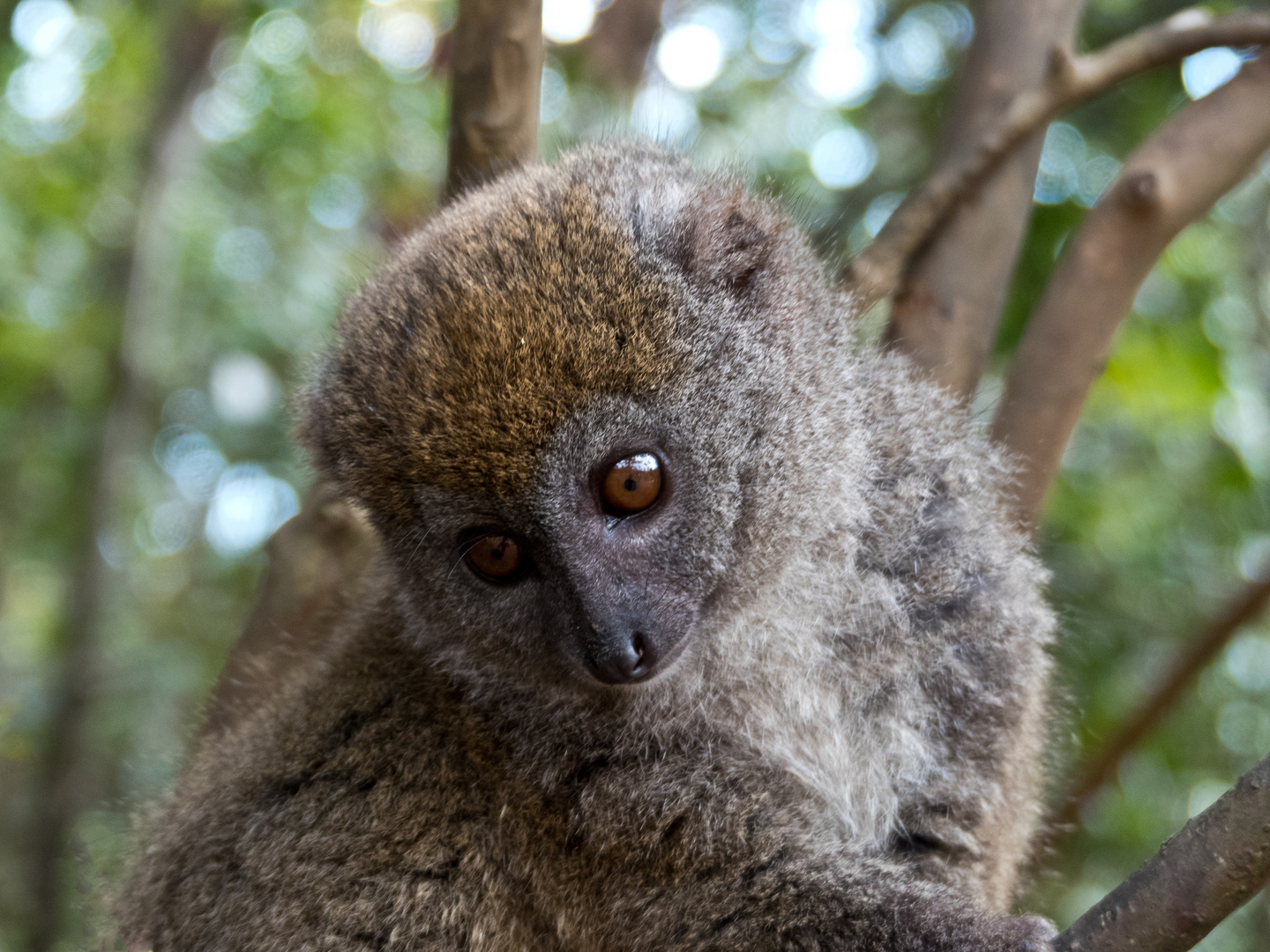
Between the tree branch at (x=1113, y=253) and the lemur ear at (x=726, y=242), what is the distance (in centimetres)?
115

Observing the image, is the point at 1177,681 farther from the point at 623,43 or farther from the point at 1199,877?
the point at 623,43

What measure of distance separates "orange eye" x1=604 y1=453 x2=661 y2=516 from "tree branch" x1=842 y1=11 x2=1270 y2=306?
4.37 ft

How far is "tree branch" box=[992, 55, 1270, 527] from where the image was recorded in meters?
3.73

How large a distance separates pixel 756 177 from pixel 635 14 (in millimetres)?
3086

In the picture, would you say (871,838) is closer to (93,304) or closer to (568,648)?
(568,648)

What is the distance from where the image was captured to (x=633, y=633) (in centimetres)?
273

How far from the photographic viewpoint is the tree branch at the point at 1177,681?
4.64 metres

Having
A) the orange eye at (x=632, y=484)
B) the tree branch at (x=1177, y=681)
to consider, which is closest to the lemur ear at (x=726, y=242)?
the orange eye at (x=632, y=484)

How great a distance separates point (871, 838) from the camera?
3064 mm

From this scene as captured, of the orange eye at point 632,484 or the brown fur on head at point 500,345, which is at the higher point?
the brown fur on head at point 500,345

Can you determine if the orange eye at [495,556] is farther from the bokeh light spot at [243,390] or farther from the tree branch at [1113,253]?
the bokeh light spot at [243,390]

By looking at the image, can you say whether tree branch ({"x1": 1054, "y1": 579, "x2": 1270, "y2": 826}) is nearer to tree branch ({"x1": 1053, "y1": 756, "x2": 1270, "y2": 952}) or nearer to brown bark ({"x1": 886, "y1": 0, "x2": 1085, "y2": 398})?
brown bark ({"x1": 886, "y1": 0, "x2": 1085, "y2": 398})

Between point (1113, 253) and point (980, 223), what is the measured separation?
46 cm

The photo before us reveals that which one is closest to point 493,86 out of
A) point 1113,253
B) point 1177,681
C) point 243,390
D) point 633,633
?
point 633,633
